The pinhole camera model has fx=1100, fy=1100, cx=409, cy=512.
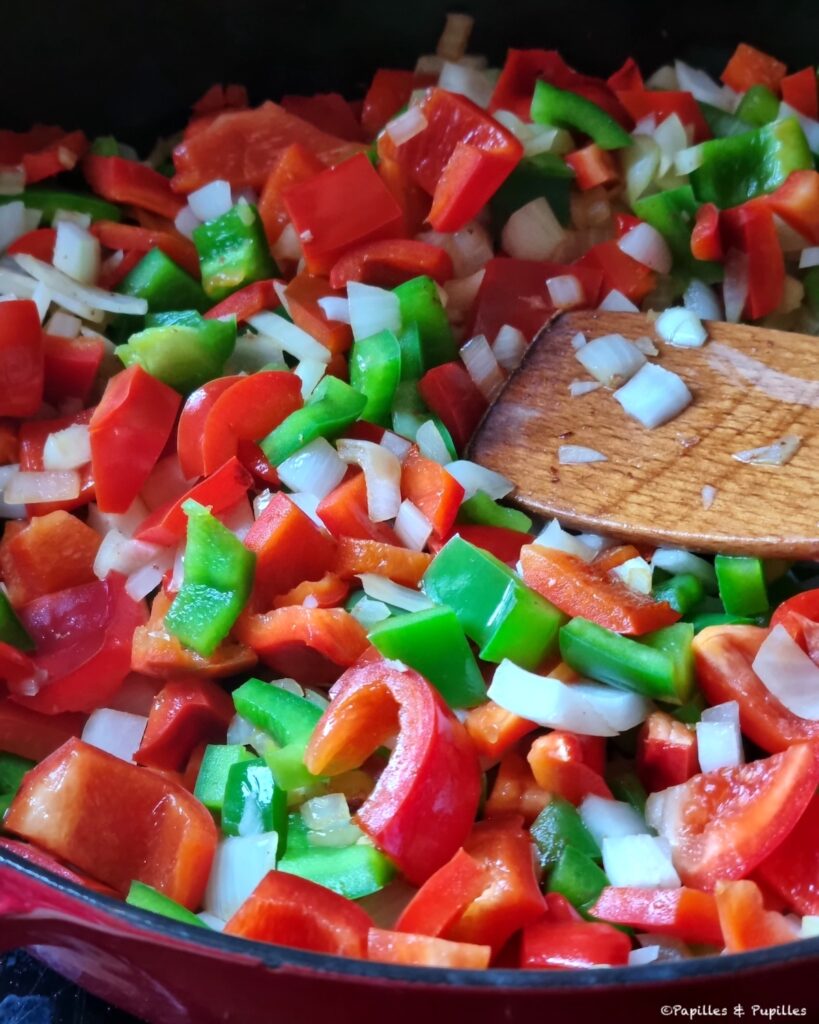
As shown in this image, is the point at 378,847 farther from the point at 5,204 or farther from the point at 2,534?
the point at 5,204

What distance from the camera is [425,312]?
7.77 ft

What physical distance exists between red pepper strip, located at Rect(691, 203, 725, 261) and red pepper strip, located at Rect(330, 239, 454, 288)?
0.57 meters

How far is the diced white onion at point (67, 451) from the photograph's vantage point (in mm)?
2246

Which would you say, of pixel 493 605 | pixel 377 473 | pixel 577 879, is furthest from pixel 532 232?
pixel 577 879

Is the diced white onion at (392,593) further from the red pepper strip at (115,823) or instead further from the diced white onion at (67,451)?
the diced white onion at (67,451)

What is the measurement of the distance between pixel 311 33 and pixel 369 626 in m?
1.66

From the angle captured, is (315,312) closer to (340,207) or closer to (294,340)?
(294,340)

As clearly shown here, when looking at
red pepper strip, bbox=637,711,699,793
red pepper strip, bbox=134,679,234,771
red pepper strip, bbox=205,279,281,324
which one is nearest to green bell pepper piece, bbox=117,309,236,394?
red pepper strip, bbox=205,279,281,324

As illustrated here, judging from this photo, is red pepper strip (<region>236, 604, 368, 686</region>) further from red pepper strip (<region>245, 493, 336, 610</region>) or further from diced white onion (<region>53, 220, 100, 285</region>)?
diced white onion (<region>53, 220, 100, 285</region>)

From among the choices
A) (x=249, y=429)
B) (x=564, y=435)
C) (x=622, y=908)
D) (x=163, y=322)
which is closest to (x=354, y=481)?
(x=249, y=429)

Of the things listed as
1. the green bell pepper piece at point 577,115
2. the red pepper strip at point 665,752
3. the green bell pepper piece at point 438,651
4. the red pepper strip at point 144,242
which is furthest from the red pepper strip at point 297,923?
the green bell pepper piece at point 577,115

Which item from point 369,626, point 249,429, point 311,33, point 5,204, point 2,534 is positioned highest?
point 311,33

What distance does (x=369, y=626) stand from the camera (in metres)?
1.95

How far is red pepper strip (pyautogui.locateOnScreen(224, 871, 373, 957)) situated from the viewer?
146 centimetres
